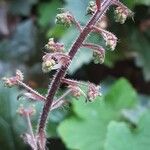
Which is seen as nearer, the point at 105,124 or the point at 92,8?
the point at 92,8

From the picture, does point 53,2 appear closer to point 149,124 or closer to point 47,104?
point 149,124

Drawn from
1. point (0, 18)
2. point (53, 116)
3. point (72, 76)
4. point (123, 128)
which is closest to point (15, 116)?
point (53, 116)

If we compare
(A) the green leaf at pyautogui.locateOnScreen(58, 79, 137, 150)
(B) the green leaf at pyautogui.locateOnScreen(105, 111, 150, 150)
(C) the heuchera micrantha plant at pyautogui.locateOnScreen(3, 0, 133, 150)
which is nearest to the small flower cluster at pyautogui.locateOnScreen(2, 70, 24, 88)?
(C) the heuchera micrantha plant at pyautogui.locateOnScreen(3, 0, 133, 150)

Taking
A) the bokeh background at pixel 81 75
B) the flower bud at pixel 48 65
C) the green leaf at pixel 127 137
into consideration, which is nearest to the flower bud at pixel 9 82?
the flower bud at pixel 48 65

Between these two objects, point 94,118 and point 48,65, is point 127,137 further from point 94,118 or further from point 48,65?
point 48,65

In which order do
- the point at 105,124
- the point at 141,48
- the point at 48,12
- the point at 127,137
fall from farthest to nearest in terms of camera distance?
1. the point at 48,12
2. the point at 141,48
3. the point at 105,124
4. the point at 127,137

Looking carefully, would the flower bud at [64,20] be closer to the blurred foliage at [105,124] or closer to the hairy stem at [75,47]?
the hairy stem at [75,47]

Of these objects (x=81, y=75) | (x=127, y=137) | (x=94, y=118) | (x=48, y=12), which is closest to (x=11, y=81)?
(x=127, y=137)
